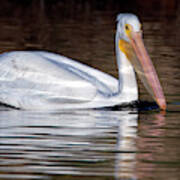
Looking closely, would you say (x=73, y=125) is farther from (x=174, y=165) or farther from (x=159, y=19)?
(x=159, y=19)

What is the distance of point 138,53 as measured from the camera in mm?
9977

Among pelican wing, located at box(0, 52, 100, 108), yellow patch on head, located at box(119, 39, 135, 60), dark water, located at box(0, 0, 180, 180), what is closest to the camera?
dark water, located at box(0, 0, 180, 180)

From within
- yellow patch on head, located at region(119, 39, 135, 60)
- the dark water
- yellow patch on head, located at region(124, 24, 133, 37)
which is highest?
yellow patch on head, located at region(124, 24, 133, 37)

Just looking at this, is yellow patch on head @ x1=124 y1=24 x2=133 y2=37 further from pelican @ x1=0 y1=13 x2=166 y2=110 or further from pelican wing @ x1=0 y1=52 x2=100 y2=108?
pelican wing @ x1=0 y1=52 x2=100 y2=108

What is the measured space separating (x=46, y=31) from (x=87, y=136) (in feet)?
37.4

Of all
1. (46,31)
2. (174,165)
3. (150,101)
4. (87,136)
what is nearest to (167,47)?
(46,31)

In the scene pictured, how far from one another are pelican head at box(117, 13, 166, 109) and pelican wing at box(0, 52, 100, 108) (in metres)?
0.61

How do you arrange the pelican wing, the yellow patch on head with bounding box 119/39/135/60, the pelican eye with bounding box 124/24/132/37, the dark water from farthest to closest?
the yellow patch on head with bounding box 119/39/135/60
the pelican eye with bounding box 124/24/132/37
the pelican wing
the dark water

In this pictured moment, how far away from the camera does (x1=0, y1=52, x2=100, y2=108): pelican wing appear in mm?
9711

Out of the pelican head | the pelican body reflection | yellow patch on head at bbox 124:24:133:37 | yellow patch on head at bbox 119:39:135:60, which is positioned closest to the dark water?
the pelican body reflection

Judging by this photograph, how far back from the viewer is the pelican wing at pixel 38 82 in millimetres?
9711

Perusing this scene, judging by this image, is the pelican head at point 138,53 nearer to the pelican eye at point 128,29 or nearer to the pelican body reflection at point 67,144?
the pelican eye at point 128,29

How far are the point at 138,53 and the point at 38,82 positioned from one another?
118 cm

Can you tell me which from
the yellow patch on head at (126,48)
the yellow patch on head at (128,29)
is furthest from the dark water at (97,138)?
the yellow patch on head at (128,29)
